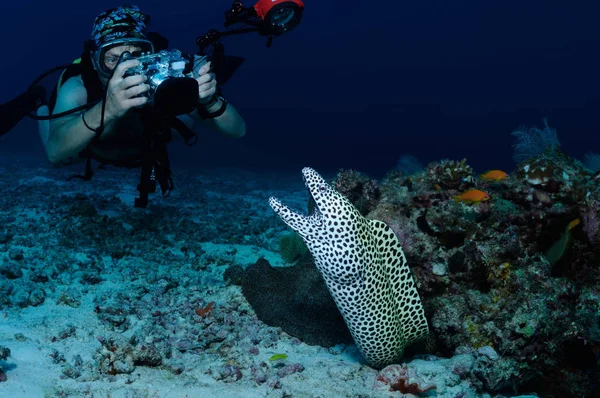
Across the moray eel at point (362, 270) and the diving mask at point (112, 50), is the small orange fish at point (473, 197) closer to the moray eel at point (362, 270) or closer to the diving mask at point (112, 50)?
the moray eel at point (362, 270)

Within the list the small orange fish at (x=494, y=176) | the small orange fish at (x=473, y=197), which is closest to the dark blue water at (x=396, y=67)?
the small orange fish at (x=494, y=176)

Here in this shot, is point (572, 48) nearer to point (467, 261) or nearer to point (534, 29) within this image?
point (534, 29)

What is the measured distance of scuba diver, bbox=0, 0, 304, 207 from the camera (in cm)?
350

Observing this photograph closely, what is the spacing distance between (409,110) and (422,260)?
277 feet

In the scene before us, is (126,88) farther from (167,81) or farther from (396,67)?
(396,67)

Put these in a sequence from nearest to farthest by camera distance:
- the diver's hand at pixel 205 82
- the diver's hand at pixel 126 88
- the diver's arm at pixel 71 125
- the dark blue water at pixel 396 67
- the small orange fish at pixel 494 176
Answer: the diver's hand at pixel 126 88, the diver's arm at pixel 71 125, the diver's hand at pixel 205 82, the small orange fish at pixel 494 176, the dark blue water at pixel 396 67

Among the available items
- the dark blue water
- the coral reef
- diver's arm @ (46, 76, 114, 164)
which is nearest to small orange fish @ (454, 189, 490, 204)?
the coral reef

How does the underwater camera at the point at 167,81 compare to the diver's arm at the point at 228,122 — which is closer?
the underwater camera at the point at 167,81

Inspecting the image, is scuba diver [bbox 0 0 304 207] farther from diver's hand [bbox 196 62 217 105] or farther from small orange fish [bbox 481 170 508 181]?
small orange fish [bbox 481 170 508 181]

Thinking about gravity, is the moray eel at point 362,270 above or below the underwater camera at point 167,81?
below

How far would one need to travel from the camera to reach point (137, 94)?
3477mm

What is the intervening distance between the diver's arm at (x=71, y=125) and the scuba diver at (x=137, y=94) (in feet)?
0.03

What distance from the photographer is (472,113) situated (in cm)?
8512

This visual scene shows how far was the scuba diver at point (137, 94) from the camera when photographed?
11.5 ft
